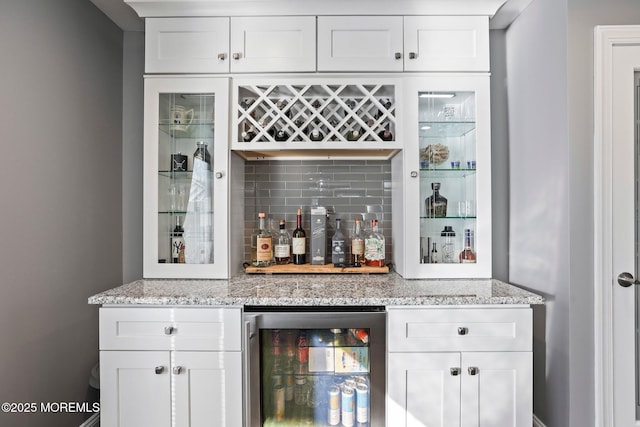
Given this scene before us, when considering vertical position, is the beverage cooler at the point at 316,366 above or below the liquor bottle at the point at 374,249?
below

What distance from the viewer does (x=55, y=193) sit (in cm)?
169

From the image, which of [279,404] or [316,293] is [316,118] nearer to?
[316,293]

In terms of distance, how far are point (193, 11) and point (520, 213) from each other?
2129 millimetres

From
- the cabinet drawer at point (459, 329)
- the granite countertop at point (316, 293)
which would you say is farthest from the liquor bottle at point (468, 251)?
the cabinet drawer at point (459, 329)

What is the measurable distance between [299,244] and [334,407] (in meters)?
0.91

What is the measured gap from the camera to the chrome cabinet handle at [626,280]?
1532 mm

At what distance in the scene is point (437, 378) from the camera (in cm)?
156

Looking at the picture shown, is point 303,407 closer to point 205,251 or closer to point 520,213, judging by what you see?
point 205,251

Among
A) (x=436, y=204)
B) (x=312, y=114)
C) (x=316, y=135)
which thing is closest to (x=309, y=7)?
(x=312, y=114)

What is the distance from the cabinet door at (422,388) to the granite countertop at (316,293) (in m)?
0.26

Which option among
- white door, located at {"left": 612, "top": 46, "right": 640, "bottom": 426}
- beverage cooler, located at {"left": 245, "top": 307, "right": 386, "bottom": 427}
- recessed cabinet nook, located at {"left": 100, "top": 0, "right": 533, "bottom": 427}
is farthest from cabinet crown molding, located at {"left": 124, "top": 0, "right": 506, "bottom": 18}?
beverage cooler, located at {"left": 245, "top": 307, "right": 386, "bottom": 427}

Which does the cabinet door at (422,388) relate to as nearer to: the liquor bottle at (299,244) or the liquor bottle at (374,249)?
the liquor bottle at (374,249)

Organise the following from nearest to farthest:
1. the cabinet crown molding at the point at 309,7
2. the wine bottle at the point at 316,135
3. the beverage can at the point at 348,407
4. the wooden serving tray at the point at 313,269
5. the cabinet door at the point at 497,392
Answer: the cabinet door at the point at 497,392 → the beverage can at the point at 348,407 → the cabinet crown molding at the point at 309,7 → the wine bottle at the point at 316,135 → the wooden serving tray at the point at 313,269

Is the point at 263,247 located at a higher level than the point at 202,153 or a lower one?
lower
